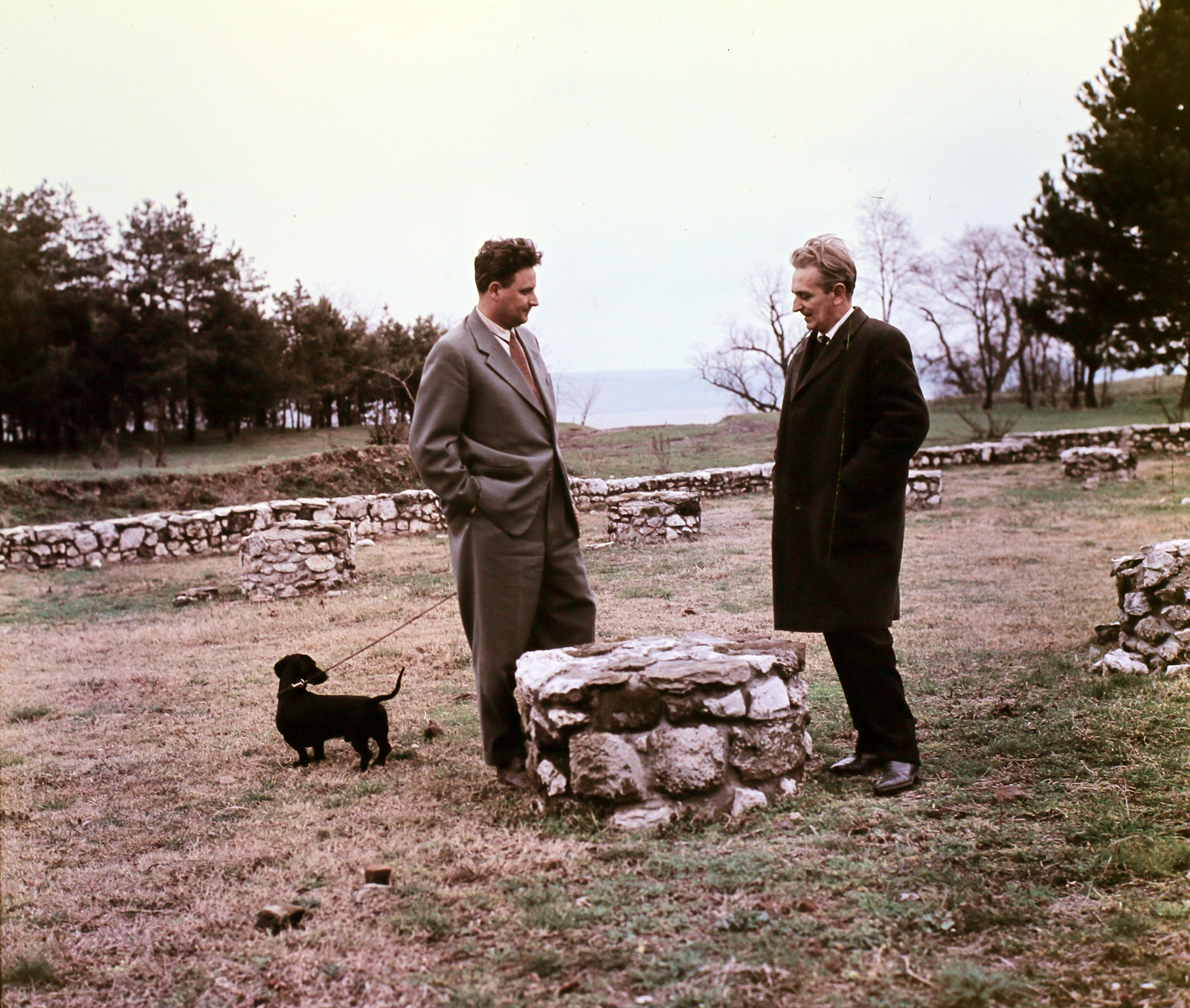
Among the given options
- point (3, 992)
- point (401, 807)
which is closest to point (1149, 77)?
point (401, 807)

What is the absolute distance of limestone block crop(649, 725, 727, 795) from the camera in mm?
3307

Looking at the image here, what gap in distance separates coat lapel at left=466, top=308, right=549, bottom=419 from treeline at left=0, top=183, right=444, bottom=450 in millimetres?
22154

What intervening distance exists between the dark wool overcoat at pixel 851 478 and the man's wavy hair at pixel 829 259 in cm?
15

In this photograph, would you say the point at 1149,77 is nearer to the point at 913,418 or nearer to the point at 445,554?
the point at 445,554

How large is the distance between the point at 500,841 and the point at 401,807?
609 mm

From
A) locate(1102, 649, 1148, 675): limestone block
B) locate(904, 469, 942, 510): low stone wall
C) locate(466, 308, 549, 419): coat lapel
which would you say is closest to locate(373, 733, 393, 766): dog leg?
locate(466, 308, 549, 419): coat lapel

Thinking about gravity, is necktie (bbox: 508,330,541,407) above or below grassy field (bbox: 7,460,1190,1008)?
above

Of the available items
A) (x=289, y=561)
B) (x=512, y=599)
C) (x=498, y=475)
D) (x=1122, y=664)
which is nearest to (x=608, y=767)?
(x=512, y=599)

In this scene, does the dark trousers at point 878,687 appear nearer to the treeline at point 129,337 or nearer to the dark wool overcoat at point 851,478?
the dark wool overcoat at point 851,478

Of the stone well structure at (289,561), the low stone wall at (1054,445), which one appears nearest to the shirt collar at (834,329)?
the stone well structure at (289,561)

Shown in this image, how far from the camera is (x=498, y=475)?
372 centimetres

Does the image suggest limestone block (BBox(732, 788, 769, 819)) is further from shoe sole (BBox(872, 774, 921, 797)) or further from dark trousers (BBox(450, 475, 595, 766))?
dark trousers (BBox(450, 475, 595, 766))

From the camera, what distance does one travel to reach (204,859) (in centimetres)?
336

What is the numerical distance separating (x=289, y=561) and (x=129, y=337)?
20.7 m
